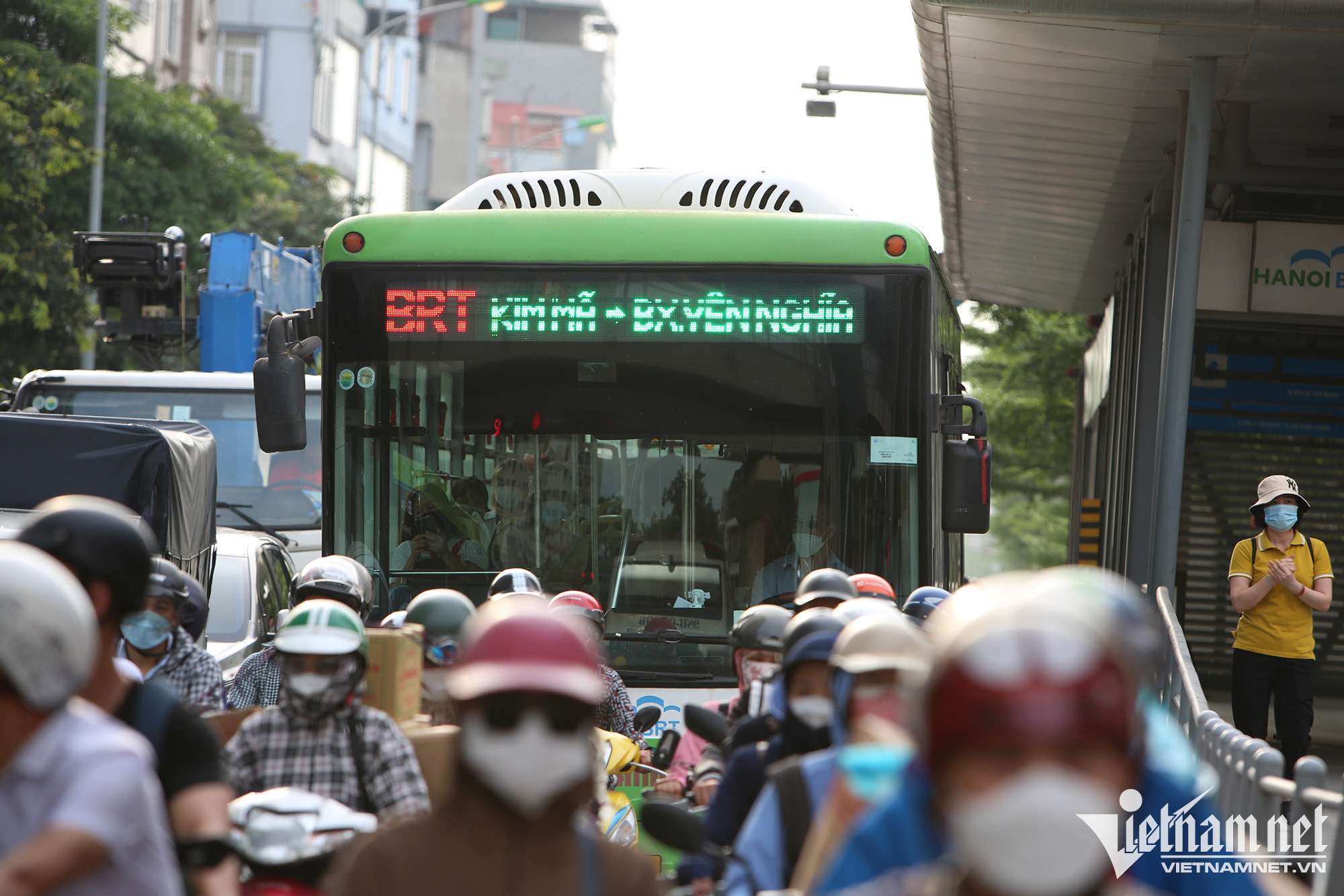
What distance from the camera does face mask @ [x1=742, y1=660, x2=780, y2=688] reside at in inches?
201

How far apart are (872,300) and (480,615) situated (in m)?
5.60

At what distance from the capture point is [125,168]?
27.5m

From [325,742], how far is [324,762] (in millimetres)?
48

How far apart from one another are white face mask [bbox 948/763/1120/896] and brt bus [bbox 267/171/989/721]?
19.1 ft

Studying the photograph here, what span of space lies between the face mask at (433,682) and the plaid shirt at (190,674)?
74cm

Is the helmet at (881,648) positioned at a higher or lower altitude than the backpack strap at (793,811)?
higher

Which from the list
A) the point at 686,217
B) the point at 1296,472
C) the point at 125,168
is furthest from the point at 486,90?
the point at 686,217

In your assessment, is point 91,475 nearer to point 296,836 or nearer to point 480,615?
point 296,836

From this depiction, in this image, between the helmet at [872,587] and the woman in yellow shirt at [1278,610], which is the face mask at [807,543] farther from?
the woman in yellow shirt at [1278,610]

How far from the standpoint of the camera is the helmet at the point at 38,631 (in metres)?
2.40

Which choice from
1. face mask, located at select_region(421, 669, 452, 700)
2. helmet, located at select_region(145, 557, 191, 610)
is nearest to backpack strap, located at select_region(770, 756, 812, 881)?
face mask, located at select_region(421, 669, 452, 700)

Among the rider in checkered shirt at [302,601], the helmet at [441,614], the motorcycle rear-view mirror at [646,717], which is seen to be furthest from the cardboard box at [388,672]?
the motorcycle rear-view mirror at [646,717]

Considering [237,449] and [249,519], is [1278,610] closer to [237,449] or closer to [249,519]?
[249,519]

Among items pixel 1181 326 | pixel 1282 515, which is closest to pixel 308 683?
pixel 1282 515
